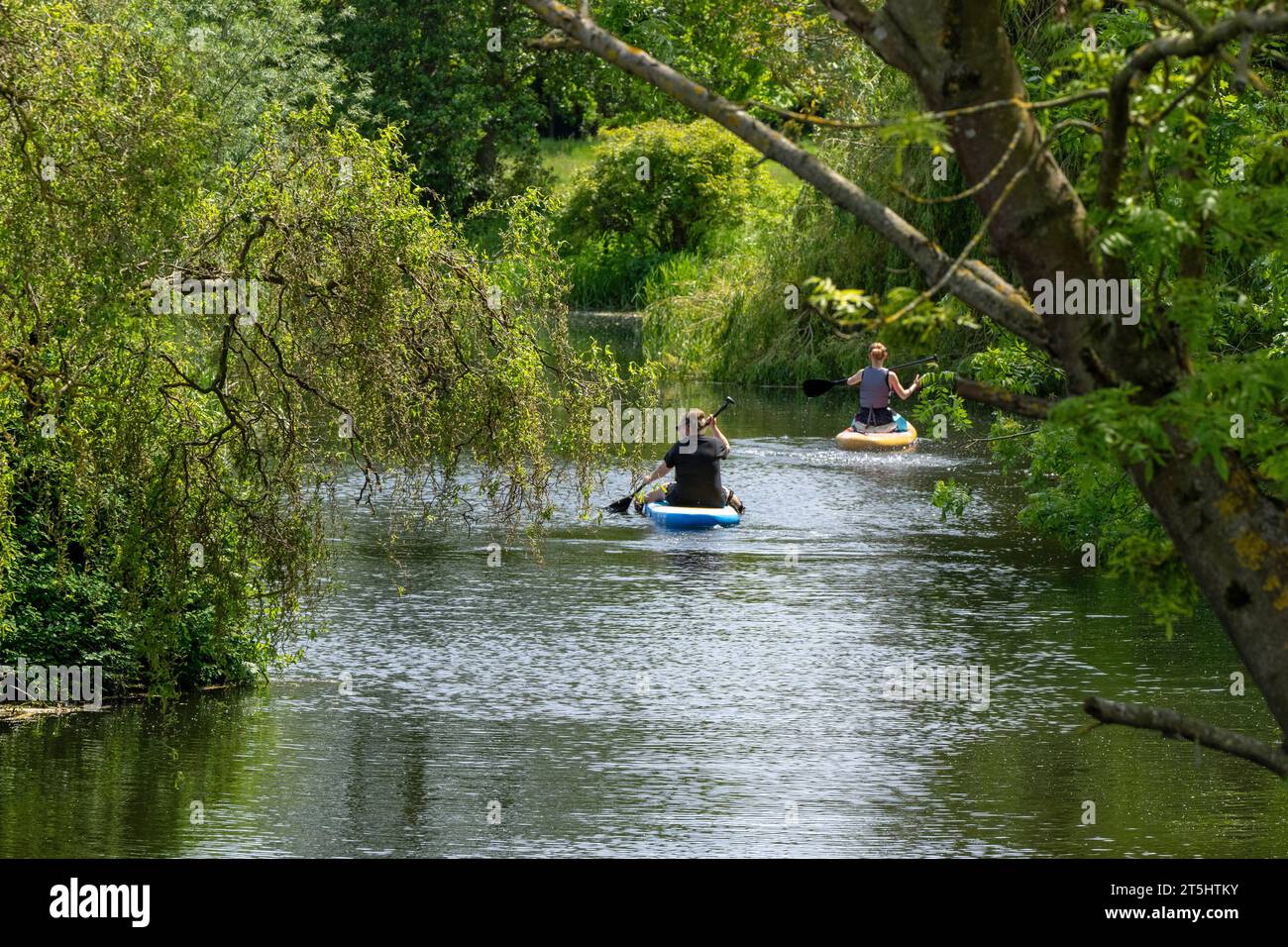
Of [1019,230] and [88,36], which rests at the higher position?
[88,36]

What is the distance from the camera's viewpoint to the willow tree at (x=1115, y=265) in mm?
5820

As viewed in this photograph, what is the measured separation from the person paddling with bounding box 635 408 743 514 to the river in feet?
3.94

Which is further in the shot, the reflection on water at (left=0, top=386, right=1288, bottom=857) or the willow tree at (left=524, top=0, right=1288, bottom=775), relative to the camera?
the reflection on water at (left=0, top=386, right=1288, bottom=857)

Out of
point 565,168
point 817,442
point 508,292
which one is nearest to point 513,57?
point 565,168

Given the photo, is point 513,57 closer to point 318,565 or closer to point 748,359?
point 748,359

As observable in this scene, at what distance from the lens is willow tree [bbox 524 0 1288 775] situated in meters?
5.82

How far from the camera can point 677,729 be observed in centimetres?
1390

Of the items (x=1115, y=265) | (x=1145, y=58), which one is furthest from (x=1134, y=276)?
(x=1145, y=58)

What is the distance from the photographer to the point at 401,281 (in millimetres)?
13148

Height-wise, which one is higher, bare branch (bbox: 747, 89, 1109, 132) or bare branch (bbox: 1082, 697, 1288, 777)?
bare branch (bbox: 747, 89, 1109, 132)

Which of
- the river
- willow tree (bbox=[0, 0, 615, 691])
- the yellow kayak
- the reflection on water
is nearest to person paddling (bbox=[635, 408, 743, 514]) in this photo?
the river

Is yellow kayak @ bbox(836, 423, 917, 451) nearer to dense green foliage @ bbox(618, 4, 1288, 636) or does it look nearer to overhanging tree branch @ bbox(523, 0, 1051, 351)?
dense green foliage @ bbox(618, 4, 1288, 636)

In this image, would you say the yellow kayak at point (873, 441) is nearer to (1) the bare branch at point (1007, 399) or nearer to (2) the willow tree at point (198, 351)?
(2) the willow tree at point (198, 351)

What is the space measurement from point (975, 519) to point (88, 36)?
14.3 meters
